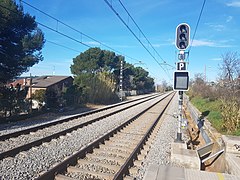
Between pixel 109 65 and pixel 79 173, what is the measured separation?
157 feet

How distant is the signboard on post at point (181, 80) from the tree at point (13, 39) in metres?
11.0

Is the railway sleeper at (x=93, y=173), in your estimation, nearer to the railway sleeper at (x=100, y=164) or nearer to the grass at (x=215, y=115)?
the railway sleeper at (x=100, y=164)

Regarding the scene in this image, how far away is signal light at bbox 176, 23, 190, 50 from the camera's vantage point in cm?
777

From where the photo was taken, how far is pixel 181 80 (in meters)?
7.84

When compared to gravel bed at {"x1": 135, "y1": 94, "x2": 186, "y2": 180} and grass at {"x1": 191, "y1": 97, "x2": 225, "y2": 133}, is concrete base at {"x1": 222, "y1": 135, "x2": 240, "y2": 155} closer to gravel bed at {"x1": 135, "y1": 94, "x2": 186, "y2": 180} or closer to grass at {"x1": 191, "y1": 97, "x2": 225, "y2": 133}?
gravel bed at {"x1": 135, "y1": 94, "x2": 186, "y2": 180}

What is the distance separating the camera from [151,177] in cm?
477

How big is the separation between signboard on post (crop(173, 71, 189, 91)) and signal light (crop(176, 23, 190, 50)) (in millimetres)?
888

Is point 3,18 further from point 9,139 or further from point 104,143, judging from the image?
point 104,143

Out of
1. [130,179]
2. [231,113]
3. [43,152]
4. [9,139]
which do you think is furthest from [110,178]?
[231,113]

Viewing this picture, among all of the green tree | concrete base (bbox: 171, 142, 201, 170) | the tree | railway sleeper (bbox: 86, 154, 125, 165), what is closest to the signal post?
concrete base (bbox: 171, 142, 201, 170)

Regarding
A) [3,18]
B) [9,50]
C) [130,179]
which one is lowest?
[130,179]

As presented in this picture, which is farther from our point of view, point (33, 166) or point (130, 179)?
point (33, 166)

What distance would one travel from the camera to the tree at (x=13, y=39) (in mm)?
14578

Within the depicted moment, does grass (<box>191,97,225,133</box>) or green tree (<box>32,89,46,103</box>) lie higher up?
green tree (<box>32,89,46,103</box>)
